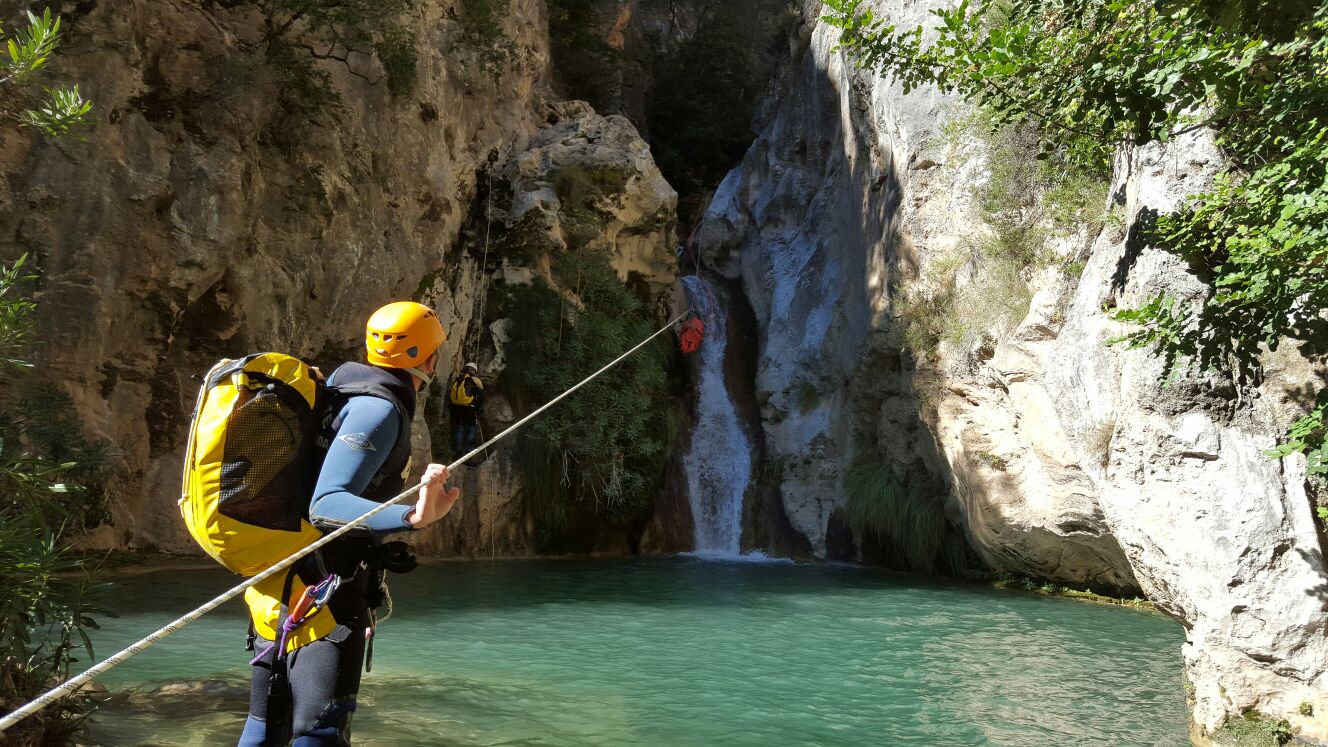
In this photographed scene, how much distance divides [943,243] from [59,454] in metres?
10.2

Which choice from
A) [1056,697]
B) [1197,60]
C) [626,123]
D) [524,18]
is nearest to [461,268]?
[626,123]

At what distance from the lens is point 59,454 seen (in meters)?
8.27

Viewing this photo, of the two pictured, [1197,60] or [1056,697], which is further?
[1056,697]

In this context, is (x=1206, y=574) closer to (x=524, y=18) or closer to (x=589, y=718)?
(x=589, y=718)

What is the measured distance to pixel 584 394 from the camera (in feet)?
48.1

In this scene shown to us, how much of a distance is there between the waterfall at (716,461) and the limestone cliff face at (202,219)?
345cm

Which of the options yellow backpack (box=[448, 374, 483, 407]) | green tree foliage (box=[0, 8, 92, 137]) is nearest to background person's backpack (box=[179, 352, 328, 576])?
green tree foliage (box=[0, 8, 92, 137])

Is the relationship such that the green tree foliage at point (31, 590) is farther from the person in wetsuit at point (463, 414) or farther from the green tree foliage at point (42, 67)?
the person in wetsuit at point (463, 414)

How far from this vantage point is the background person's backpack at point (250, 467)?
8.77 ft

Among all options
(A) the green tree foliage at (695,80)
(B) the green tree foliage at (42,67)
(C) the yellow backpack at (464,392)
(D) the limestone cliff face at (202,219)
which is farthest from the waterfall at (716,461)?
(B) the green tree foliage at (42,67)

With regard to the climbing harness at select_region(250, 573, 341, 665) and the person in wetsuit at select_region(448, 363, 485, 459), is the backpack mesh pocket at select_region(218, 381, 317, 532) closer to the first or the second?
the climbing harness at select_region(250, 573, 341, 665)

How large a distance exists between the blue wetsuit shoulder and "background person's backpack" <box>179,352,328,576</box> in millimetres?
100

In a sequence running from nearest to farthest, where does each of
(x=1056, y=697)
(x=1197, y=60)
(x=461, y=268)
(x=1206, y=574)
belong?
(x=1197, y=60)
(x=1206, y=574)
(x=1056, y=697)
(x=461, y=268)

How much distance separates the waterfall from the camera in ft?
52.2
